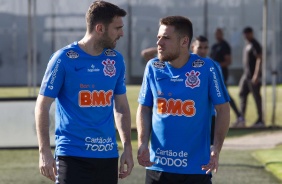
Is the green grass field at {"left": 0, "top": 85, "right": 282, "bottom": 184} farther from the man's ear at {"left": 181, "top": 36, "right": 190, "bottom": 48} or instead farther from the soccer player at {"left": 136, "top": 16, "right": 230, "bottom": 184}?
the man's ear at {"left": 181, "top": 36, "right": 190, "bottom": 48}

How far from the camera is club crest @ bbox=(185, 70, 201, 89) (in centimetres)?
626

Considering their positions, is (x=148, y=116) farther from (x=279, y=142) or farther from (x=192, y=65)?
(x=279, y=142)

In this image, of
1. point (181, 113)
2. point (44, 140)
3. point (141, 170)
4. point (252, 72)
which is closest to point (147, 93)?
point (181, 113)

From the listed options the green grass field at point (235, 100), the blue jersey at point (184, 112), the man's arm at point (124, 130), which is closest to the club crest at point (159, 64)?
the blue jersey at point (184, 112)

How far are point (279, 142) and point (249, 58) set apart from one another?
2.83m

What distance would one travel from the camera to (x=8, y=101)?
1417 cm

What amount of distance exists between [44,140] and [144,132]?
871 millimetres

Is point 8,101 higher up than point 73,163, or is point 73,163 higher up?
point 73,163

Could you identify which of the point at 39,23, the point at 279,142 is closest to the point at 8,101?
the point at 279,142

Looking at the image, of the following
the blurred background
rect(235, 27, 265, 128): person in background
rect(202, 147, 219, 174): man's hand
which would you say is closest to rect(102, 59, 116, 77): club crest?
rect(202, 147, 219, 174): man's hand

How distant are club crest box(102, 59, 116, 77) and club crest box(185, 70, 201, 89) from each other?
1.71 ft

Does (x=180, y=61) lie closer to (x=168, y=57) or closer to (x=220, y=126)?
(x=168, y=57)

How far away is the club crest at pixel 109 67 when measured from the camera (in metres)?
6.14

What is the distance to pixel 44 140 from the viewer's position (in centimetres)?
580
